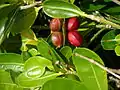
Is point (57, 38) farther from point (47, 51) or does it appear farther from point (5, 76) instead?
point (5, 76)

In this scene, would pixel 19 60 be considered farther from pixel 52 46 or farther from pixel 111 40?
pixel 111 40

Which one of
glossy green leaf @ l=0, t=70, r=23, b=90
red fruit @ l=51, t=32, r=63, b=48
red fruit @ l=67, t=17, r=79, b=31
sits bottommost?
glossy green leaf @ l=0, t=70, r=23, b=90

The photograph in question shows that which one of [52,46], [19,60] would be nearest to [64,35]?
[52,46]

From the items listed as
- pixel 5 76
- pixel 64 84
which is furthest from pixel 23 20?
pixel 64 84

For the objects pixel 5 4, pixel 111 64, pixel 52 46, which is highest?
pixel 5 4

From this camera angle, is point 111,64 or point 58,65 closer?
point 58,65

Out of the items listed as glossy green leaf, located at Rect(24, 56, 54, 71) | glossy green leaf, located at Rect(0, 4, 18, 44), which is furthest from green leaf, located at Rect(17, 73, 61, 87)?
glossy green leaf, located at Rect(0, 4, 18, 44)

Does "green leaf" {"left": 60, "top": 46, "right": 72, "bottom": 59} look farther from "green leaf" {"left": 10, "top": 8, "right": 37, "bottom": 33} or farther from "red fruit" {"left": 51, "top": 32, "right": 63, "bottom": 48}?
"green leaf" {"left": 10, "top": 8, "right": 37, "bottom": 33}
